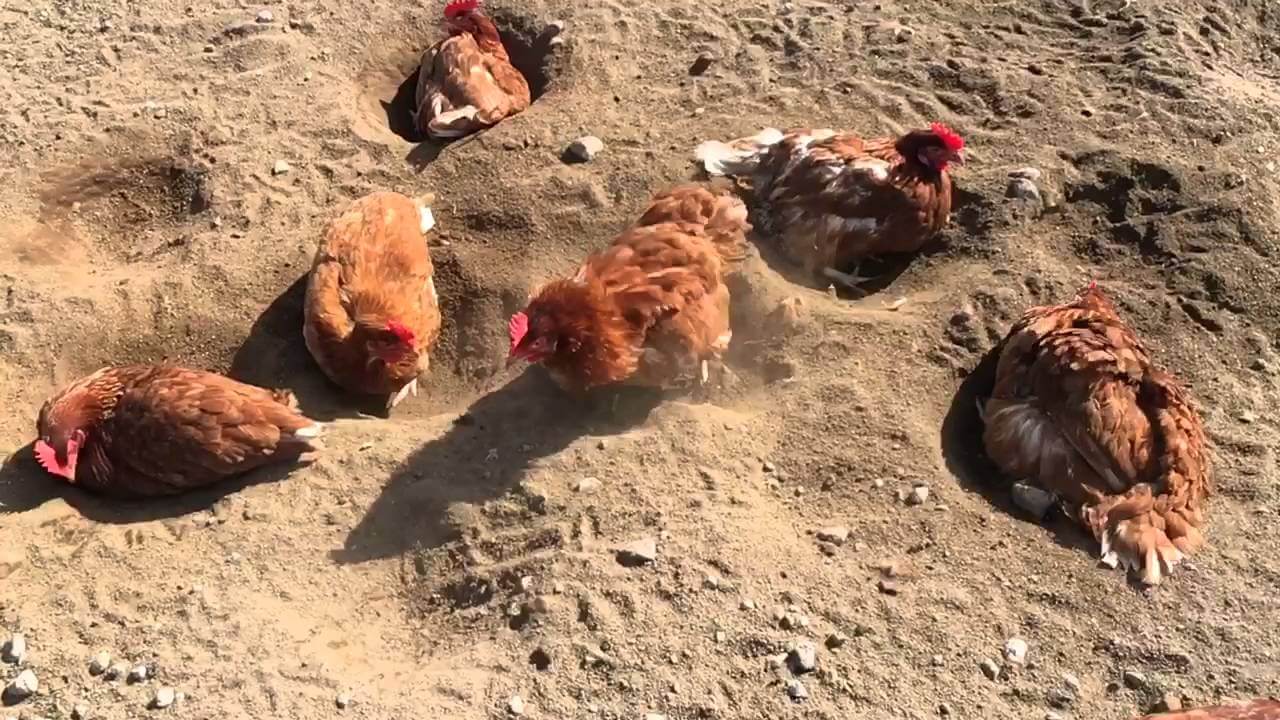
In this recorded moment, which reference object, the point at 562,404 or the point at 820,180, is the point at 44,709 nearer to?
the point at 562,404

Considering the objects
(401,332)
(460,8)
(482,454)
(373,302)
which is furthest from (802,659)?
(460,8)

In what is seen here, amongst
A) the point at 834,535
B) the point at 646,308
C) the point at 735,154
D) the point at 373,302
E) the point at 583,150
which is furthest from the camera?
the point at 583,150

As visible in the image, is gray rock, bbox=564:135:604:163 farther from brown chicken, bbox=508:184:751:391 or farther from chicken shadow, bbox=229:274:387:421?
chicken shadow, bbox=229:274:387:421

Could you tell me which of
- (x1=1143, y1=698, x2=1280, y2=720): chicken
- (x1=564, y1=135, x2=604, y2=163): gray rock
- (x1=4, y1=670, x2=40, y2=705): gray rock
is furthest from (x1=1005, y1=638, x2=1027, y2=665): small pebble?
(x1=4, y1=670, x2=40, y2=705): gray rock

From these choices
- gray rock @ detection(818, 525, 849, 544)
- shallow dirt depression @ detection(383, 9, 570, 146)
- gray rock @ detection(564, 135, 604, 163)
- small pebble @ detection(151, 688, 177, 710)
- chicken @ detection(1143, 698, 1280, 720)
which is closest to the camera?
chicken @ detection(1143, 698, 1280, 720)

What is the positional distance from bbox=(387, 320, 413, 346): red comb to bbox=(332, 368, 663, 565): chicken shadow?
0.45 meters

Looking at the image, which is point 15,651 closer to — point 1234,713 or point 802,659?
point 802,659

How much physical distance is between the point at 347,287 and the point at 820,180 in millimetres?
2446

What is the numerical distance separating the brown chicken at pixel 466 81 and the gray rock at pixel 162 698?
11.0 ft

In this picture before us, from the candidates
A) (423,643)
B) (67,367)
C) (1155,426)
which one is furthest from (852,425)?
(67,367)

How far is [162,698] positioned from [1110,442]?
381 centimetres

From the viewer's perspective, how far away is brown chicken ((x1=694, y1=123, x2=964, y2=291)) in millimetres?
4926

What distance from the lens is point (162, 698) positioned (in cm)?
358

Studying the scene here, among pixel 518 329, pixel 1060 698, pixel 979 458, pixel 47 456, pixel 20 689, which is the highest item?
pixel 518 329
